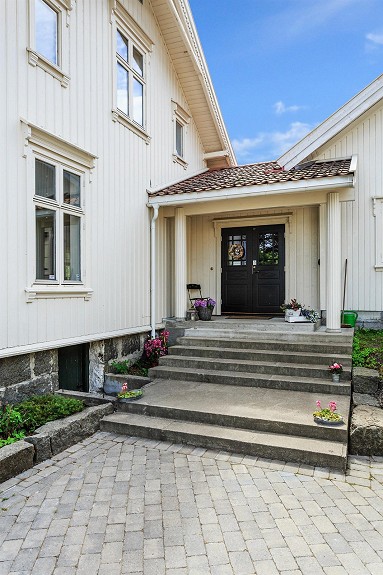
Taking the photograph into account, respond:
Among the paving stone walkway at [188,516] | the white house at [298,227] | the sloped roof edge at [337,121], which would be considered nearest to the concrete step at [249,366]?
the white house at [298,227]

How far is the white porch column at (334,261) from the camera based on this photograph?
24.1 ft

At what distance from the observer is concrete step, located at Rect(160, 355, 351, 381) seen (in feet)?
19.6

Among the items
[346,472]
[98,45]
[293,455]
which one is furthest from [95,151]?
[346,472]

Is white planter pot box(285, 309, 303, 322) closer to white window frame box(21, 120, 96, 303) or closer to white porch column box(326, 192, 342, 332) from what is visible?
white porch column box(326, 192, 342, 332)

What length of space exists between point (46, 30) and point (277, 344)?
5925 millimetres

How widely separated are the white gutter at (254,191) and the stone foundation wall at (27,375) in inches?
156

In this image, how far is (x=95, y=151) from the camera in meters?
6.50

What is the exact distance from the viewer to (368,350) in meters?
6.60

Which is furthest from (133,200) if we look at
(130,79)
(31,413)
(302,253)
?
(31,413)

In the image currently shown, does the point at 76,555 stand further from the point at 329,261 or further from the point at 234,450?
the point at 329,261

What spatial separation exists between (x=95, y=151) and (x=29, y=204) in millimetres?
1887

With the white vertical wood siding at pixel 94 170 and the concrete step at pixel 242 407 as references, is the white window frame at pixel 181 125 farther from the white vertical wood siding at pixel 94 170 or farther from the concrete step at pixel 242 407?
the concrete step at pixel 242 407

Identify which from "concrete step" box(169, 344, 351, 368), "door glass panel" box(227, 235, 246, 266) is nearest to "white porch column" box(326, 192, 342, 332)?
"concrete step" box(169, 344, 351, 368)

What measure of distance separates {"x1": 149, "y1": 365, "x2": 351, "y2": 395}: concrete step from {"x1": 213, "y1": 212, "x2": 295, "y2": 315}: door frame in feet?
12.7
